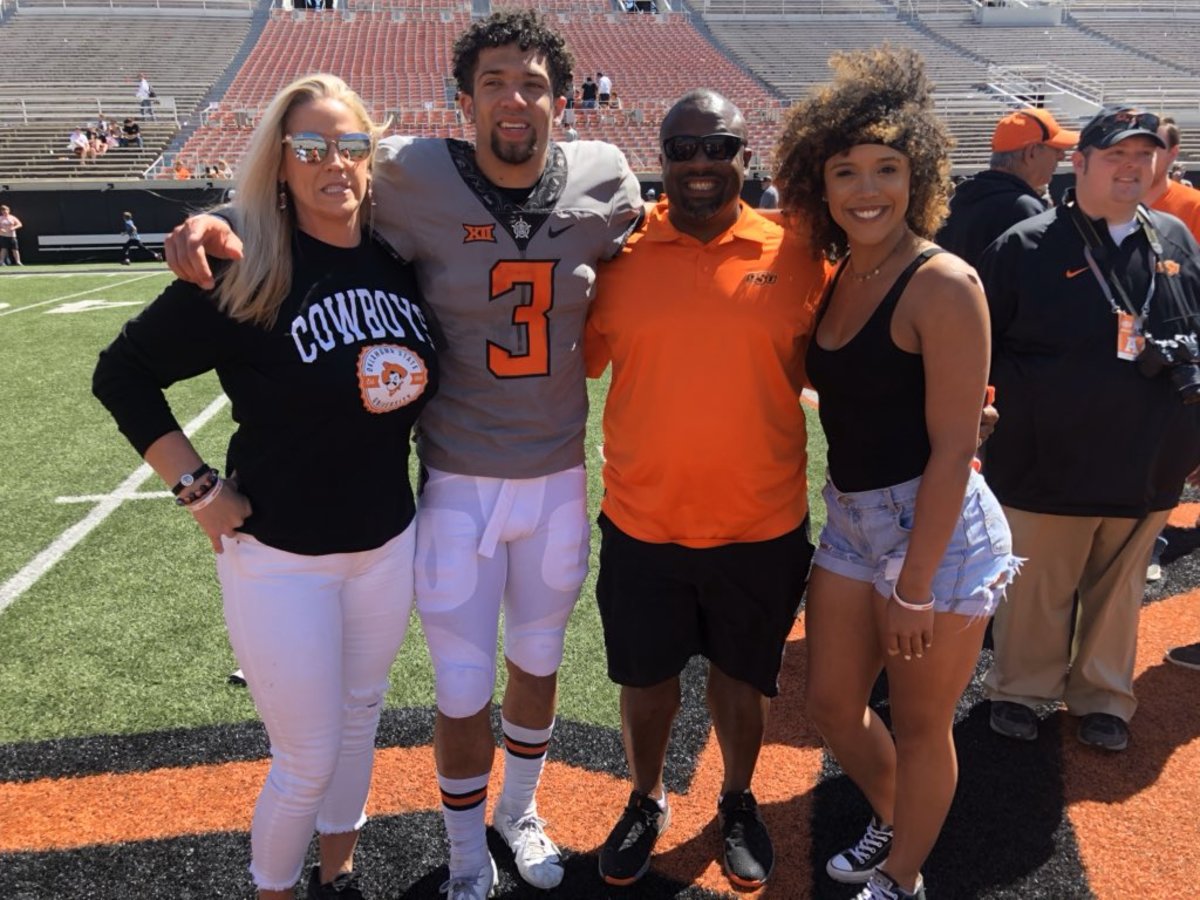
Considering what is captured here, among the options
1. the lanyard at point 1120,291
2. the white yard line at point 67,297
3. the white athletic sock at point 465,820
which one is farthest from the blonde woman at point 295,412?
the white yard line at point 67,297

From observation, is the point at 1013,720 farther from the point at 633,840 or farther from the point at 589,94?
the point at 589,94

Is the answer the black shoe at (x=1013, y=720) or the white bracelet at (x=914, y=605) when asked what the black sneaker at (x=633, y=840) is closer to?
Result: the white bracelet at (x=914, y=605)

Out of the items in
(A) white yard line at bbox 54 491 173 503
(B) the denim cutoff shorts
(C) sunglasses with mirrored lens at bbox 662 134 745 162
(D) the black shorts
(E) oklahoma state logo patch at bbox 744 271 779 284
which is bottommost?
(A) white yard line at bbox 54 491 173 503

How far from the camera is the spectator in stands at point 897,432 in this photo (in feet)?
6.68

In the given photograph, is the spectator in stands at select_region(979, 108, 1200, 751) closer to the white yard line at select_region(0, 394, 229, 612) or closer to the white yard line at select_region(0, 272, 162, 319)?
the white yard line at select_region(0, 394, 229, 612)

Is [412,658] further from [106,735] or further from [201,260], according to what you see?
[201,260]

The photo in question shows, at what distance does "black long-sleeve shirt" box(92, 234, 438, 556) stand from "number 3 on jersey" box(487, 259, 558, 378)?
26 centimetres

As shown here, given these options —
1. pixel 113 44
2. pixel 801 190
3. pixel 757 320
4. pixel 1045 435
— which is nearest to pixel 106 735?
pixel 757 320

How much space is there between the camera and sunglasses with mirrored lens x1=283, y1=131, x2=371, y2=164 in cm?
204

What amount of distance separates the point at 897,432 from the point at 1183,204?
3551 mm

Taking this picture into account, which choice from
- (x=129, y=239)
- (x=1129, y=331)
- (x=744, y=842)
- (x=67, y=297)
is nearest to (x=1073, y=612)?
(x=1129, y=331)

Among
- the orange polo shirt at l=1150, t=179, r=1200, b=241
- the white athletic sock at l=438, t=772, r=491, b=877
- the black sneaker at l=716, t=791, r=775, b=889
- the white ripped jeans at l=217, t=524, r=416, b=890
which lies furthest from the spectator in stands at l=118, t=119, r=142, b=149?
the black sneaker at l=716, t=791, r=775, b=889

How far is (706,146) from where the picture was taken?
2.31 m

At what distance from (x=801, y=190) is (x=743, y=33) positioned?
35.5 m
